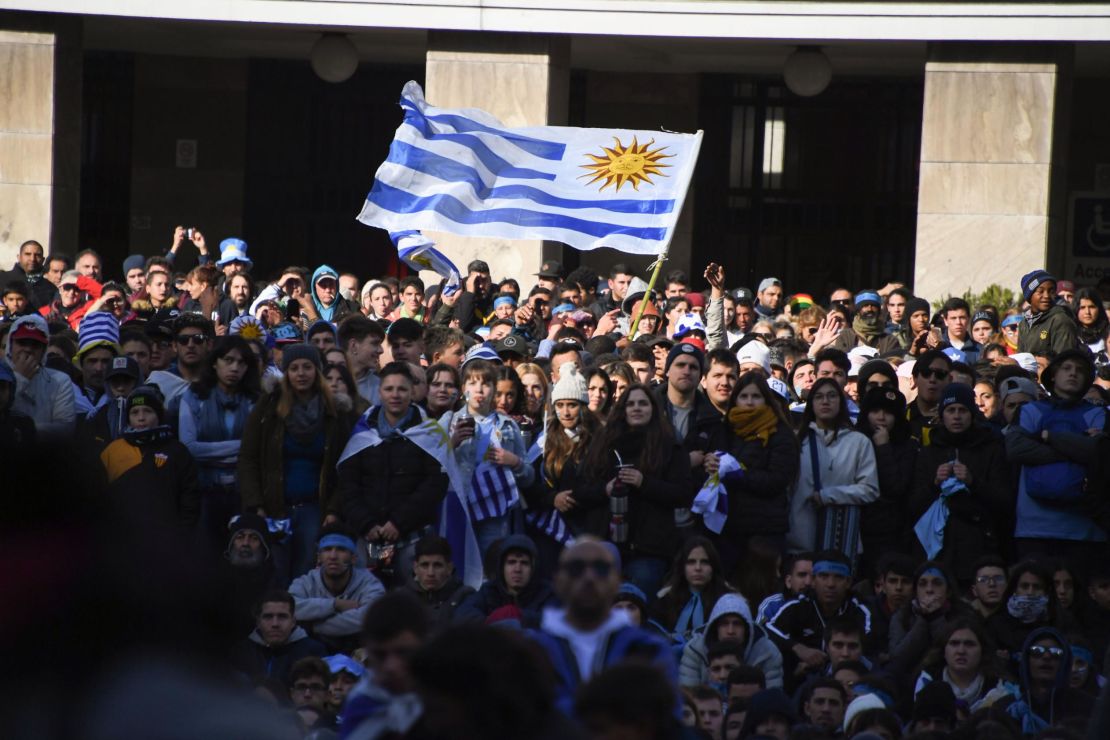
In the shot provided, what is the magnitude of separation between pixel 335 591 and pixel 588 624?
4.20 metres

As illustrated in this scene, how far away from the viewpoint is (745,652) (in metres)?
8.52

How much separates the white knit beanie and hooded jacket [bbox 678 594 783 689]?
1.46 metres

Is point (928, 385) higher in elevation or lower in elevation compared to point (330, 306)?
lower

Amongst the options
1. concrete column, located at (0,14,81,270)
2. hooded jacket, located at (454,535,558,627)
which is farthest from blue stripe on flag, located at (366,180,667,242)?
concrete column, located at (0,14,81,270)

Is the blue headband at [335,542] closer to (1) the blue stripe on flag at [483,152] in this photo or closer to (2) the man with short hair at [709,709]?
(2) the man with short hair at [709,709]

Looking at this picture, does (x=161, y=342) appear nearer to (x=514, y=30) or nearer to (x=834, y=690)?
(x=834, y=690)

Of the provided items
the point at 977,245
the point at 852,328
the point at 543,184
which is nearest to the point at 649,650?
the point at 543,184

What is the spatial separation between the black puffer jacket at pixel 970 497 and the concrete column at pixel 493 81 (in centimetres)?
796

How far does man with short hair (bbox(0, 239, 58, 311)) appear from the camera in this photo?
14164 mm

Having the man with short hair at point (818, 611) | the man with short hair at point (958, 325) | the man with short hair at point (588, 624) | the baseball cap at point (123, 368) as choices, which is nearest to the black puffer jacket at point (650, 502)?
the man with short hair at point (818, 611)

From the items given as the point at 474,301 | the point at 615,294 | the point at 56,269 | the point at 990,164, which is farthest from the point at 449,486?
the point at 990,164

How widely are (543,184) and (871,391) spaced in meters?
3.22

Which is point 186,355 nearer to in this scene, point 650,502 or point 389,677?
point 650,502

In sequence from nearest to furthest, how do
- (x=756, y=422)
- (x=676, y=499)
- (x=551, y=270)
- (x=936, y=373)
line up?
(x=676, y=499), (x=756, y=422), (x=936, y=373), (x=551, y=270)
